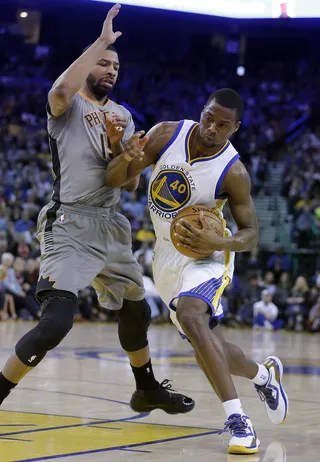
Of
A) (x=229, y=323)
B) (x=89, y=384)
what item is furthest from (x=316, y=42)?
(x=89, y=384)

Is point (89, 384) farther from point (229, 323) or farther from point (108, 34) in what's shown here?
point (229, 323)

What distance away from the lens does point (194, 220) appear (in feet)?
16.4

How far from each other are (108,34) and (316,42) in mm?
24591

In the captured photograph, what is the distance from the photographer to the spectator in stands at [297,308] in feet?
56.8

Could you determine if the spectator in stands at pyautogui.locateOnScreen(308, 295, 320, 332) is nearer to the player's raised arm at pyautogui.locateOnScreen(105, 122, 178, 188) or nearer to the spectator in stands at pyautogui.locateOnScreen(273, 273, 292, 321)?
the spectator in stands at pyautogui.locateOnScreen(273, 273, 292, 321)

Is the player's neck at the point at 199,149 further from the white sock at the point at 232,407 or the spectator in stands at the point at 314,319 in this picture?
the spectator in stands at the point at 314,319

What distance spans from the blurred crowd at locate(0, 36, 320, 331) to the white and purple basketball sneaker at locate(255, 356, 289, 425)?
11293mm

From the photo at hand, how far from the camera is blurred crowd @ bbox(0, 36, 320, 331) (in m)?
17.4

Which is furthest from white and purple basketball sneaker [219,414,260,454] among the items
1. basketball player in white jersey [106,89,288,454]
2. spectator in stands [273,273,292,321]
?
spectator in stands [273,273,292,321]

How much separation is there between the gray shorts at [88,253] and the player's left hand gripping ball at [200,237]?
0.61 metres

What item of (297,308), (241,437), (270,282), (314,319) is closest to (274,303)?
(297,308)

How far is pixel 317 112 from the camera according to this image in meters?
26.7

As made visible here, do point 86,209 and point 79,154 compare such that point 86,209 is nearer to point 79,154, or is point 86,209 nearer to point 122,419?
point 79,154

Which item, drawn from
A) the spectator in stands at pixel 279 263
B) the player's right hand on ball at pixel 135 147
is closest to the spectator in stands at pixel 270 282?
the spectator in stands at pixel 279 263
